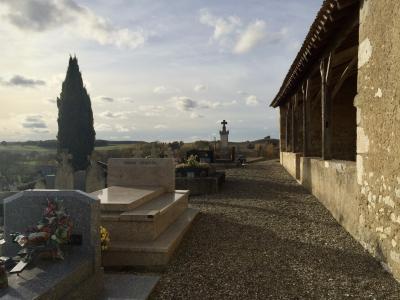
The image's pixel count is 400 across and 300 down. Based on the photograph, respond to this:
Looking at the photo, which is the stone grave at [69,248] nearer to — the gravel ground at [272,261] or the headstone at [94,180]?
the gravel ground at [272,261]

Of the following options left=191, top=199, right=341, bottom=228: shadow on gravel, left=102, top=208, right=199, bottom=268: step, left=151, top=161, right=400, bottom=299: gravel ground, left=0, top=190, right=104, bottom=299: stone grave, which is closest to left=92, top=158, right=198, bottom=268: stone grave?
left=102, top=208, right=199, bottom=268: step

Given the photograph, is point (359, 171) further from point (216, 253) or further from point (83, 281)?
point (83, 281)

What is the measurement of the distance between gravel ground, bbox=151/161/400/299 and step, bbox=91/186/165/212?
3.23ft

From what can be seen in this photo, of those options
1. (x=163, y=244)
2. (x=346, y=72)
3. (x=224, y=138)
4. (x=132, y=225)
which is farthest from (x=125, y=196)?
(x=224, y=138)

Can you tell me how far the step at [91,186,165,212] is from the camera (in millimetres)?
5656

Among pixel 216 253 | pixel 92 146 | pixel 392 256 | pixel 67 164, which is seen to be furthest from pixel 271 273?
pixel 92 146

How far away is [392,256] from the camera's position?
4375mm

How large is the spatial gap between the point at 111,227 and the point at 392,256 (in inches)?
145

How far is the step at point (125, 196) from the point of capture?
18.6 feet

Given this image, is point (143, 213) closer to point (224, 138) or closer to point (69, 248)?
point (69, 248)

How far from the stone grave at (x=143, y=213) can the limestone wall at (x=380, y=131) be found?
2.75 meters

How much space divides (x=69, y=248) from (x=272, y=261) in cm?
259

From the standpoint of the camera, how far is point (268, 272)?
4.56 m

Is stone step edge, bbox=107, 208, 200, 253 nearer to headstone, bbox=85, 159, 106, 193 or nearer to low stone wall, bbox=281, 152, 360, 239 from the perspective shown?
low stone wall, bbox=281, 152, 360, 239
